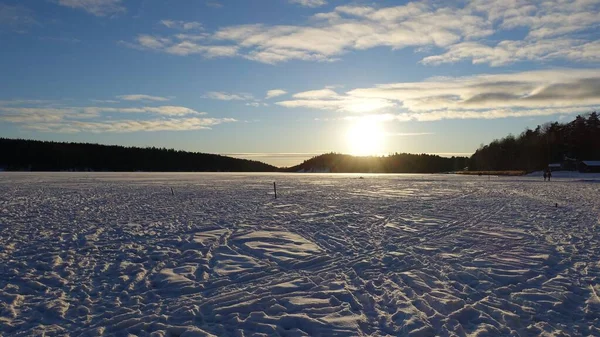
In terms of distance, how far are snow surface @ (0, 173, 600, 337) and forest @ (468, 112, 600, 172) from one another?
10840 cm

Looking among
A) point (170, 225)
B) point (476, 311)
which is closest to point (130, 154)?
point (170, 225)

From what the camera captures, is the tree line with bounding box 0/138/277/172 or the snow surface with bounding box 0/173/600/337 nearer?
the snow surface with bounding box 0/173/600/337

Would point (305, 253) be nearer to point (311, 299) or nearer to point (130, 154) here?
point (311, 299)

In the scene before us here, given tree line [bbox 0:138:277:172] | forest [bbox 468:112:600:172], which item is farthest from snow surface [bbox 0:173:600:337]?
tree line [bbox 0:138:277:172]

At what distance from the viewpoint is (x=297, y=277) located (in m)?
9.10

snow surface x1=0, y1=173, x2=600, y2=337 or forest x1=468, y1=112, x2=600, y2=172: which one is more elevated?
forest x1=468, y1=112, x2=600, y2=172

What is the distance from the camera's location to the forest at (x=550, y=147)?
11075cm

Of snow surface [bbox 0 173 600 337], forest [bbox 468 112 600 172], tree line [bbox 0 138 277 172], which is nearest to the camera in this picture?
snow surface [bbox 0 173 600 337]

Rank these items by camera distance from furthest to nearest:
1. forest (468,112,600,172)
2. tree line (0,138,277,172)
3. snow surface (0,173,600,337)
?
tree line (0,138,277,172) < forest (468,112,600,172) < snow surface (0,173,600,337)

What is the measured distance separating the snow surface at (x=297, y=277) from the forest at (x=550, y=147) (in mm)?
108400

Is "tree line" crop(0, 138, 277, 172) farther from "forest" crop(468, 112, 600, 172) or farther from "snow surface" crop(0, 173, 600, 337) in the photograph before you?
"snow surface" crop(0, 173, 600, 337)

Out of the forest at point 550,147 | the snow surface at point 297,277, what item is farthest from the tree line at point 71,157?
the snow surface at point 297,277

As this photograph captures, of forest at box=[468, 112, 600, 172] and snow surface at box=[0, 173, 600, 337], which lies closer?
snow surface at box=[0, 173, 600, 337]

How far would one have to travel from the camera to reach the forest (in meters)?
111
